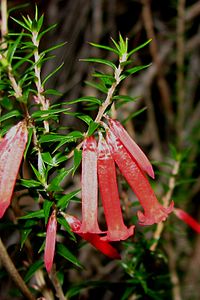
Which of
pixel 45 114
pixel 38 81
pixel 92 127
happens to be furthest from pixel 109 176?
pixel 38 81

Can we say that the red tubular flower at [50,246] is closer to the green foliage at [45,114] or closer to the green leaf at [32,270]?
the green foliage at [45,114]

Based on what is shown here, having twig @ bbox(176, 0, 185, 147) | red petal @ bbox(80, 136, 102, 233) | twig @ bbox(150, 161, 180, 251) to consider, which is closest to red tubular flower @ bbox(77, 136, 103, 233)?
red petal @ bbox(80, 136, 102, 233)

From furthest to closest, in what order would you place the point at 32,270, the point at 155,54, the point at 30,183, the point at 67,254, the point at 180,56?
the point at 155,54, the point at 180,56, the point at 32,270, the point at 67,254, the point at 30,183

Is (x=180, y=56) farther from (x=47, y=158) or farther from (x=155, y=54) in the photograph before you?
(x=47, y=158)

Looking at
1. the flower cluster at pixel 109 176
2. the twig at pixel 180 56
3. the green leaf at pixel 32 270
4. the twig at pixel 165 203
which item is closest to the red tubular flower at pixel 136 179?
the flower cluster at pixel 109 176

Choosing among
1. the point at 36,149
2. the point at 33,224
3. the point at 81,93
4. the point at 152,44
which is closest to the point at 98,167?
the point at 36,149

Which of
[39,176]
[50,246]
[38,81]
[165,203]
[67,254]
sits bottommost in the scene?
[165,203]
